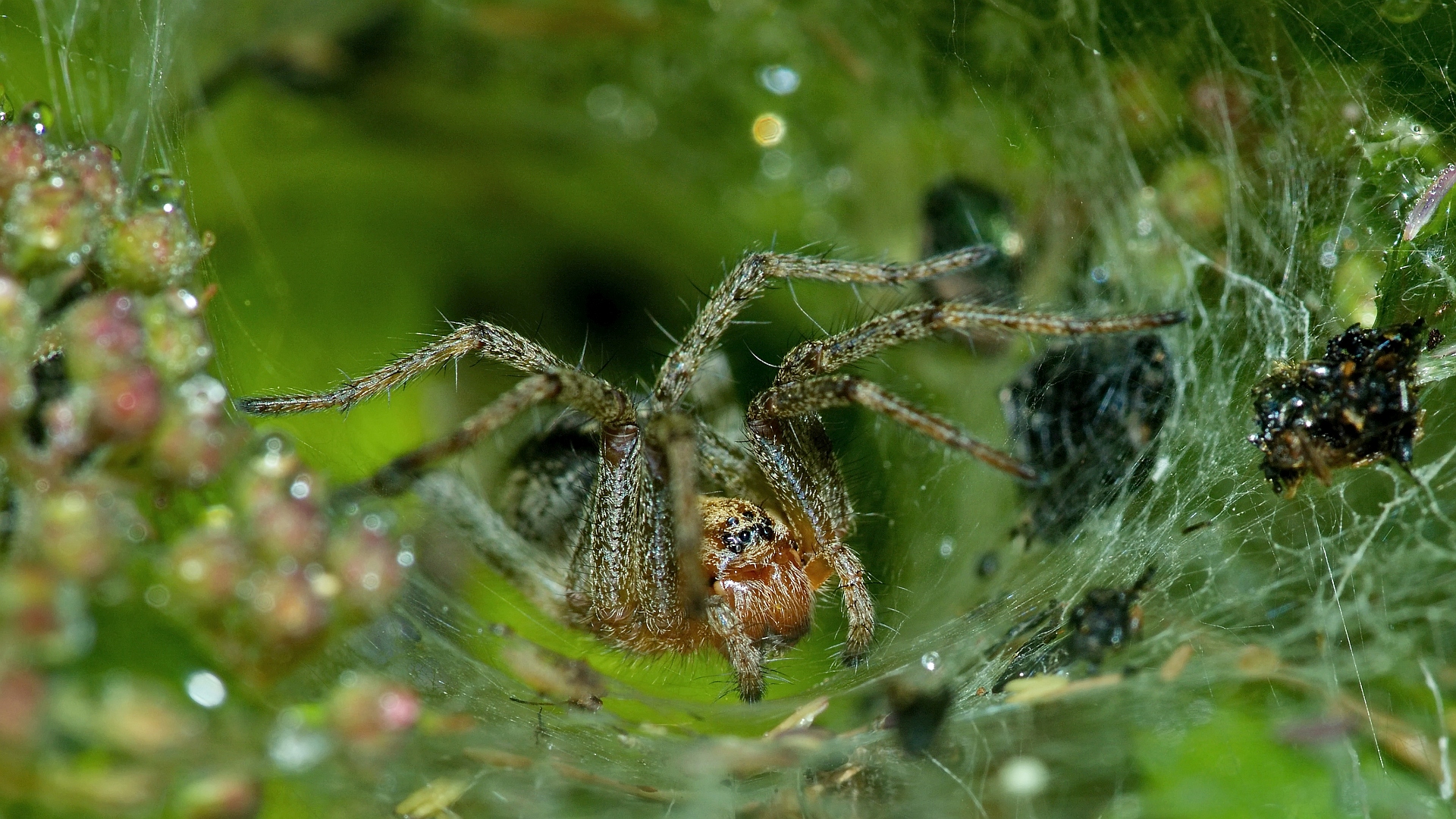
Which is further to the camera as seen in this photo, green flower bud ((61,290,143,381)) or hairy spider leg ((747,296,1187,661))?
hairy spider leg ((747,296,1187,661))

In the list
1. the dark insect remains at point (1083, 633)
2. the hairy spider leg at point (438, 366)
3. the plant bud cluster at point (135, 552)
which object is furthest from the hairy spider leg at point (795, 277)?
the plant bud cluster at point (135, 552)

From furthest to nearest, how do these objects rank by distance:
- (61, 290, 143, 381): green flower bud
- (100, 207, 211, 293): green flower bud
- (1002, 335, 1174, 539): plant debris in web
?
(1002, 335, 1174, 539): plant debris in web
(100, 207, 211, 293): green flower bud
(61, 290, 143, 381): green flower bud

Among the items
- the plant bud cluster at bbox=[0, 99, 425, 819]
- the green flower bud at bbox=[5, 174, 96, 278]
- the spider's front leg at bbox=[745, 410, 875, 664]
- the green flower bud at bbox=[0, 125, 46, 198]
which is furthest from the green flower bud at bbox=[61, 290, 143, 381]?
the spider's front leg at bbox=[745, 410, 875, 664]

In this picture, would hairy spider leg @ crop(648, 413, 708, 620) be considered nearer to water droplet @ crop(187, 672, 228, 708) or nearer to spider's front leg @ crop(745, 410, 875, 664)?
spider's front leg @ crop(745, 410, 875, 664)

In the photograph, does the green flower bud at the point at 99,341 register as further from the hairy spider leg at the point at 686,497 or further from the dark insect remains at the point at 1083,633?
the dark insect remains at the point at 1083,633

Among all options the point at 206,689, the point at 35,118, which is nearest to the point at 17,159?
the point at 35,118

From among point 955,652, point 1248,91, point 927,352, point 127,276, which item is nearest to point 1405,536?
point 955,652
